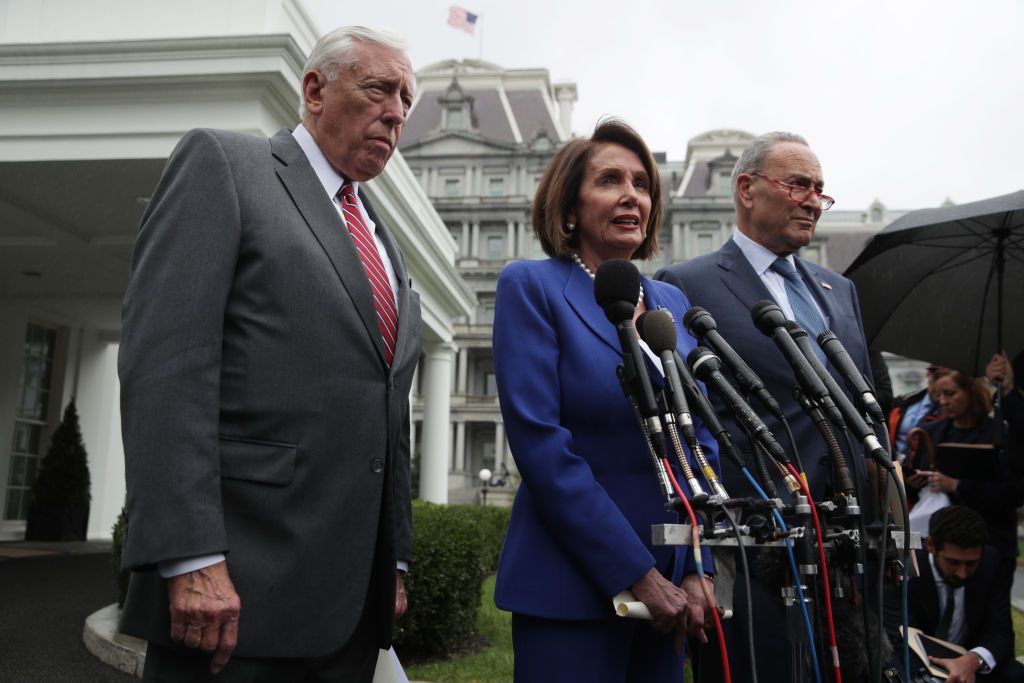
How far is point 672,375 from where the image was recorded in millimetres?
1853

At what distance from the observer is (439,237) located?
48.8 ft

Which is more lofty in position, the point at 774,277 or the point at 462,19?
the point at 462,19

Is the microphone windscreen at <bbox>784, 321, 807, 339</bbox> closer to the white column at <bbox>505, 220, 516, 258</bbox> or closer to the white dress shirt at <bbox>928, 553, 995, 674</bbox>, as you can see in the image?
the white dress shirt at <bbox>928, 553, 995, 674</bbox>

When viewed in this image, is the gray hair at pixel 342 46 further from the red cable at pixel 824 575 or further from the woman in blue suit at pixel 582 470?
the red cable at pixel 824 575

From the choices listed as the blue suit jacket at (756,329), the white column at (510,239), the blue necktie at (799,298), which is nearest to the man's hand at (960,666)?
the blue suit jacket at (756,329)

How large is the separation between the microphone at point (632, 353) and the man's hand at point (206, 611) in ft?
3.08

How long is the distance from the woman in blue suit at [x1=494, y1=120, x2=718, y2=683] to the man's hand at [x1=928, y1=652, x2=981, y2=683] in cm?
247

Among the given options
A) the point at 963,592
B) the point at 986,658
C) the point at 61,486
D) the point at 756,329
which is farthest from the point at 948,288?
the point at 61,486

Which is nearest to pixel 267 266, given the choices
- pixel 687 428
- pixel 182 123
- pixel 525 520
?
pixel 525 520

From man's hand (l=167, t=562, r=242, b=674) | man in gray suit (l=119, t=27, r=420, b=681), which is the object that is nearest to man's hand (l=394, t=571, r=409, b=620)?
man in gray suit (l=119, t=27, r=420, b=681)

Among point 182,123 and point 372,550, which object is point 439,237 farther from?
point 372,550

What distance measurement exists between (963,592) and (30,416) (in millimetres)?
14737

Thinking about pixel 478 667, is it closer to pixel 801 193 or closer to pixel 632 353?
pixel 801 193

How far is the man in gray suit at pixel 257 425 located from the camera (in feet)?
5.69
